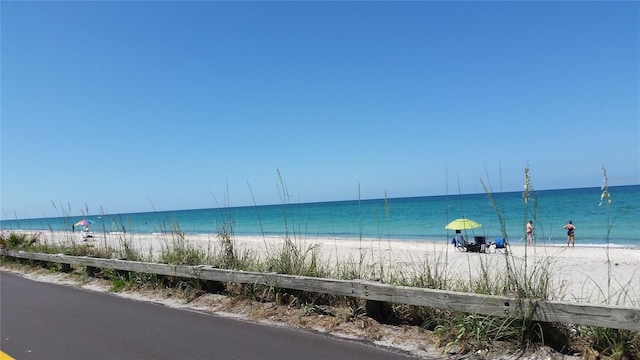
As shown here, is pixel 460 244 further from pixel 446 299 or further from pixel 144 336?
pixel 144 336

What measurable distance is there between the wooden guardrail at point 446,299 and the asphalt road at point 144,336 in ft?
2.19

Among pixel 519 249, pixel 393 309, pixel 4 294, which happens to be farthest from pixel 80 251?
pixel 519 249

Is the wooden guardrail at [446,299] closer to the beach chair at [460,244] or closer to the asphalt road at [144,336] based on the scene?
the asphalt road at [144,336]

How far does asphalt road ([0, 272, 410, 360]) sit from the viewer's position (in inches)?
176

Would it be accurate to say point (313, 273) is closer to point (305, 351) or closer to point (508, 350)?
point (305, 351)

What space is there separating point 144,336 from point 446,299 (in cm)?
355

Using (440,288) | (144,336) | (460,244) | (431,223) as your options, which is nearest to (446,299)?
(440,288)

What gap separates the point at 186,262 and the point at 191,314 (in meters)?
1.95

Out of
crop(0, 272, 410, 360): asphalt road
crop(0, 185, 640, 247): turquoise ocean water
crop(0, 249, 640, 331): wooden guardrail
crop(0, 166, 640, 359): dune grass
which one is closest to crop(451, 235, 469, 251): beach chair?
crop(0, 185, 640, 247): turquoise ocean water

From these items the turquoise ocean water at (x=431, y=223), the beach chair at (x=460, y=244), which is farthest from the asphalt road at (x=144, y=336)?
the beach chair at (x=460, y=244)

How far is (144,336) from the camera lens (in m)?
5.16

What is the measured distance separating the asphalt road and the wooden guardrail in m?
0.67

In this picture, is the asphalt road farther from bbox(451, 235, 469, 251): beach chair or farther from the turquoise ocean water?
bbox(451, 235, 469, 251): beach chair

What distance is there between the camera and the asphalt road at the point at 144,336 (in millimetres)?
4477
